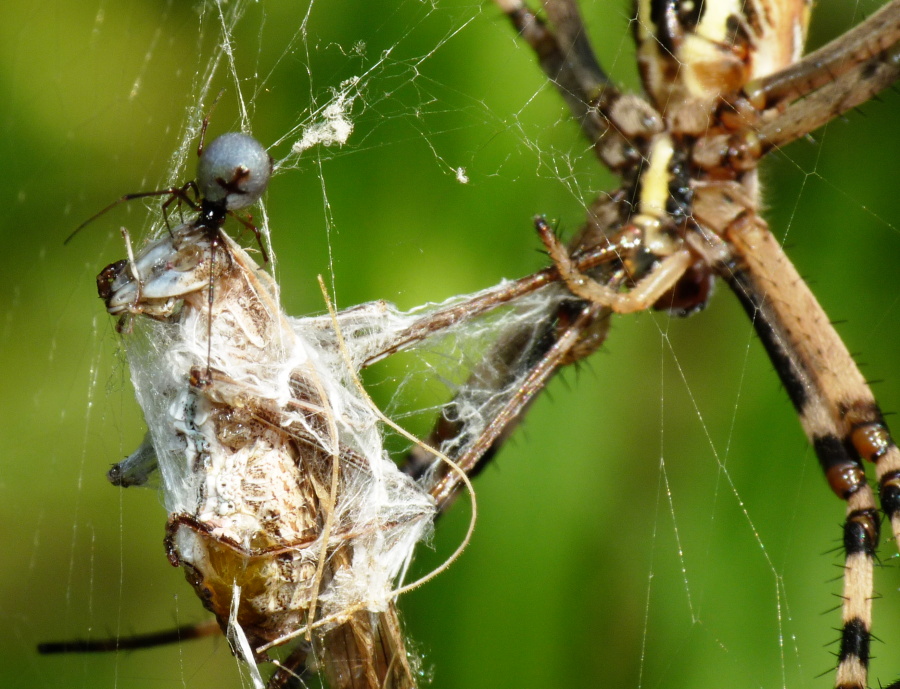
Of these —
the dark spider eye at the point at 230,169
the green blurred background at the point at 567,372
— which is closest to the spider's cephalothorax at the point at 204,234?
the dark spider eye at the point at 230,169

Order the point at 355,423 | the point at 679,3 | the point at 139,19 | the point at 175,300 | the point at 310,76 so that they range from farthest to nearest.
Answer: the point at 139,19 < the point at 310,76 < the point at 679,3 < the point at 355,423 < the point at 175,300

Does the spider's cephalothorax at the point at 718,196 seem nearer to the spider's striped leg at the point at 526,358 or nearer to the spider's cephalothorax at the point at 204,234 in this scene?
the spider's striped leg at the point at 526,358

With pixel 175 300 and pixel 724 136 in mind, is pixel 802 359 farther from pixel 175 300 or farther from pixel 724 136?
pixel 175 300

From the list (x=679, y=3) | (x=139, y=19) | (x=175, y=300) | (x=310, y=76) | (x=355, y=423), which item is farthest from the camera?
(x=139, y=19)

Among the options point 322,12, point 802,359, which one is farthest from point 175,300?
point 802,359

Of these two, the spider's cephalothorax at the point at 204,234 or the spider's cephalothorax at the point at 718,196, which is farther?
the spider's cephalothorax at the point at 718,196

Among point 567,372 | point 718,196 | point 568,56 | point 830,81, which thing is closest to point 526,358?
point 567,372

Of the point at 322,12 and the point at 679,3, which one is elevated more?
the point at 322,12

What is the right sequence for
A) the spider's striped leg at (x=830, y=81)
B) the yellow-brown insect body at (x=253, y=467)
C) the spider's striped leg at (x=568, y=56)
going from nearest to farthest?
the yellow-brown insect body at (x=253, y=467)
the spider's striped leg at (x=830, y=81)
the spider's striped leg at (x=568, y=56)
